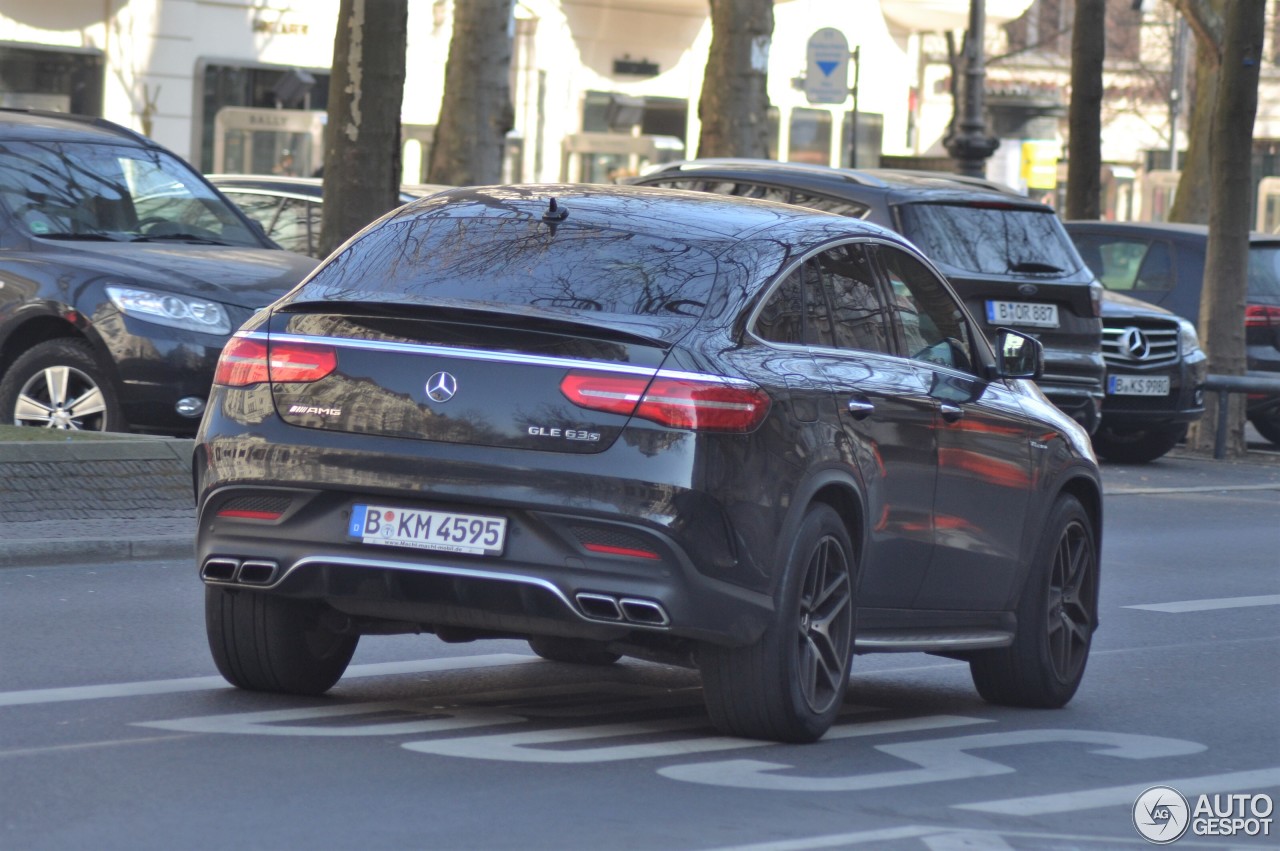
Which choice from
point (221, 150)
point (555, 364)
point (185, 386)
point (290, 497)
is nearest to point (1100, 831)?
point (555, 364)

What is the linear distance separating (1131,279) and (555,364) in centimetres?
1550

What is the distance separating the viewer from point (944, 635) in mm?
8023

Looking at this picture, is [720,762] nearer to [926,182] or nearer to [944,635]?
[944,635]

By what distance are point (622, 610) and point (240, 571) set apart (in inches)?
43.8

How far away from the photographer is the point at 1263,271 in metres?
22.1

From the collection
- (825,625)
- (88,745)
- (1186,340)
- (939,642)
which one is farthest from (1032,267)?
(88,745)

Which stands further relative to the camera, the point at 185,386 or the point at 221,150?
the point at 221,150

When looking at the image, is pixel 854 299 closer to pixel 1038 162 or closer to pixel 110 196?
pixel 110 196

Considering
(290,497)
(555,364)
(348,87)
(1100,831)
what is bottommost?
(1100,831)

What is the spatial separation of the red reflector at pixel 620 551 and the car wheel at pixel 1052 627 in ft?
7.92

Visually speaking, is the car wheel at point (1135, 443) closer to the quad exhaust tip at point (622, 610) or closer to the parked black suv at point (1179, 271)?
the parked black suv at point (1179, 271)

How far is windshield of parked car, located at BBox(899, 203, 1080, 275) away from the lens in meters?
16.0

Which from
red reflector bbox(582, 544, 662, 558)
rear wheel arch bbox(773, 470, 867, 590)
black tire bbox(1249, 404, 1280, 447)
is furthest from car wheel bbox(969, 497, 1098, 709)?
black tire bbox(1249, 404, 1280, 447)

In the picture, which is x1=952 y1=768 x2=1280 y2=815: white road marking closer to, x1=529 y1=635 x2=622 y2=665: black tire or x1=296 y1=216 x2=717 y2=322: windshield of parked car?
x1=529 y1=635 x2=622 y2=665: black tire
